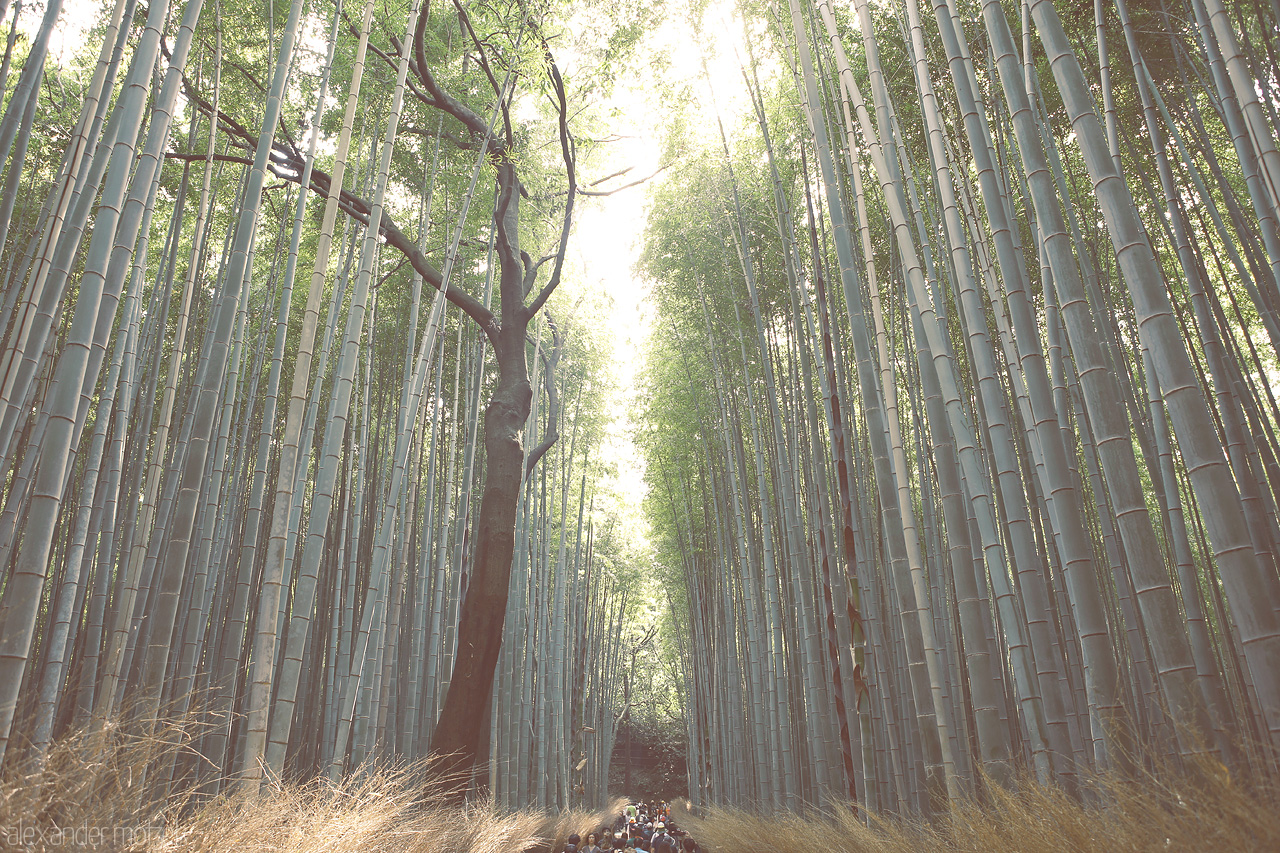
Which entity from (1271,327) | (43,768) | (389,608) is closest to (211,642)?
(389,608)

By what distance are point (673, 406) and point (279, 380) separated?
4.83m

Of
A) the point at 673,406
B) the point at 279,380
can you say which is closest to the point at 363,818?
the point at 279,380

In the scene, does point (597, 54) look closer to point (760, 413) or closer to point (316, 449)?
point (760, 413)

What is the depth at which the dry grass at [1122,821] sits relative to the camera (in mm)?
922

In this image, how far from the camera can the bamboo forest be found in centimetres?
145

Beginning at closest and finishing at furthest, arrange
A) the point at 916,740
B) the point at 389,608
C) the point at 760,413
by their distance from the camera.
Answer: the point at 916,740 < the point at 389,608 < the point at 760,413

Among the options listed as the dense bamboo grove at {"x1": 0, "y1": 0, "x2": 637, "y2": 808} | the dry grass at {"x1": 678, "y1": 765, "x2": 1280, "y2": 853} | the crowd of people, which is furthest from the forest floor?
the crowd of people

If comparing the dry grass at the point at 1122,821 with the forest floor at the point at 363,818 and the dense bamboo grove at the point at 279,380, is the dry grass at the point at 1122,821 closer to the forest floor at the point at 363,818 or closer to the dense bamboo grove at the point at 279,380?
the forest floor at the point at 363,818

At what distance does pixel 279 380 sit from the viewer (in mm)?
3027

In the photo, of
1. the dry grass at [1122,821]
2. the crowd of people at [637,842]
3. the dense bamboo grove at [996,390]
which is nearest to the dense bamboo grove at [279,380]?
the crowd of people at [637,842]

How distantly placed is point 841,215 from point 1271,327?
193cm

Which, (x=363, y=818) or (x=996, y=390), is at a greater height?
(x=996, y=390)

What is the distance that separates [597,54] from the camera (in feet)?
15.1

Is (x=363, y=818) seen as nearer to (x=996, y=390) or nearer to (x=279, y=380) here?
(x=279, y=380)
